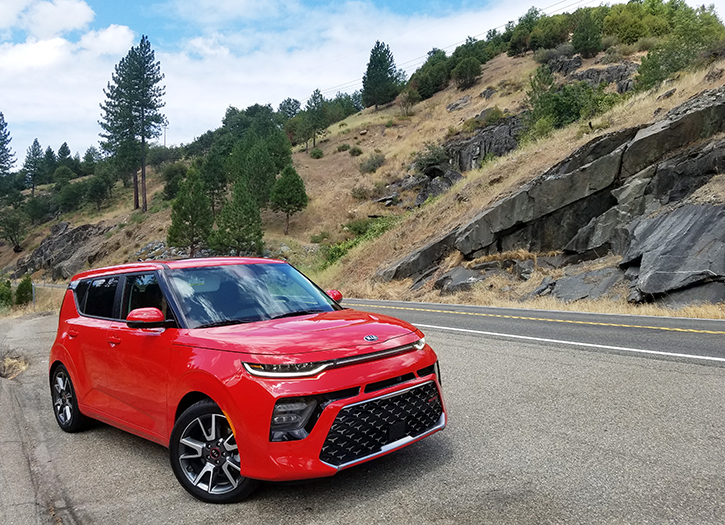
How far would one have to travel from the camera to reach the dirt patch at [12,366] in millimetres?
8914

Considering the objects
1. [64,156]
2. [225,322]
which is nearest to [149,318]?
[225,322]

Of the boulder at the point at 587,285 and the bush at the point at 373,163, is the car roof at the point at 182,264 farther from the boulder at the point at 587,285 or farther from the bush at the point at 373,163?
the bush at the point at 373,163

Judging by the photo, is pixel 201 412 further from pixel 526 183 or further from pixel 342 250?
pixel 342 250

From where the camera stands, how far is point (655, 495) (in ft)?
Answer: 11.0

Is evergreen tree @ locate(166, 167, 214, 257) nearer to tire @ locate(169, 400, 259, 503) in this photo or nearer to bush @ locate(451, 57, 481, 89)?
bush @ locate(451, 57, 481, 89)

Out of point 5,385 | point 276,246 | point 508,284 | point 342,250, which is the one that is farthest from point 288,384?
point 276,246

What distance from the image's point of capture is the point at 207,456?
11.8 ft

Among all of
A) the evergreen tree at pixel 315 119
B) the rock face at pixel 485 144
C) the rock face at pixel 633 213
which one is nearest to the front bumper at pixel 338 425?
the rock face at pixel 633 213

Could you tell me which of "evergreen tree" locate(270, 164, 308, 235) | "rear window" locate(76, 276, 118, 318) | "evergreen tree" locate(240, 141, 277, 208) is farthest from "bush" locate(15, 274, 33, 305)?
"rear window" locate(76, 276, 118, 318)

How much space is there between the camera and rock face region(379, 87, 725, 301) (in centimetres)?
1350

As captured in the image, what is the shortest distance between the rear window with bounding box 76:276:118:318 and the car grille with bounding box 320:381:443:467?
2.84 meters

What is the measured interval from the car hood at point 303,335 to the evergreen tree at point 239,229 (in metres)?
39.4

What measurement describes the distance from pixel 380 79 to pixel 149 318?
90132mm

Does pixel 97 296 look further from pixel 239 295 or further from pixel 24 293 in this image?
pixel 24 293
